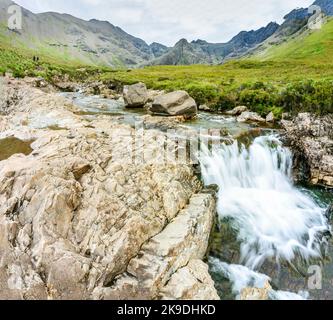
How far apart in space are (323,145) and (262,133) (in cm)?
482

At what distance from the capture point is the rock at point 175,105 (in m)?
30.3

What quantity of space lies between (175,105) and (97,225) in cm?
2105

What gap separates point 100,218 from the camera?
11.5m

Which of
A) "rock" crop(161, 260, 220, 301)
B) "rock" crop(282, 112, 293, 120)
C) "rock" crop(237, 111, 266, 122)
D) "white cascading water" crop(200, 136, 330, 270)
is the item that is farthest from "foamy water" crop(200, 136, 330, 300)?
"rock" crop(282, 112, 293, 120)

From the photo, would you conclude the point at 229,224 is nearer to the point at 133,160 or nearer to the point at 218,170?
the point at 218,170

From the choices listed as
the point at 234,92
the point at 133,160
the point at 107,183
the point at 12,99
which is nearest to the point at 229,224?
A: the point at 133,160

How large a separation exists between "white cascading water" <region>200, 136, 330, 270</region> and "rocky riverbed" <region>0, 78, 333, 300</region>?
2.09m

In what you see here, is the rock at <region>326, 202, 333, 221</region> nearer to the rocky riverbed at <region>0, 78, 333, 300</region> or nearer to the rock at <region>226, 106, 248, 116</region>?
the rocky riverbed at <region>0, 78, 333, 300</region>

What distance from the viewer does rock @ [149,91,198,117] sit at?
3034 centimetres

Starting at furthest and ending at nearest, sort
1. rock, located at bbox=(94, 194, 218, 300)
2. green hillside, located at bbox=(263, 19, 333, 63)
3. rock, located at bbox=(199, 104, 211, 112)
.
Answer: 1. green hillside, located at bbox=(263, 19, 333, 63)
2. rock, located at bbox=(199, 104, 211, 112)
3. rock, located at bbox=(94, 194, 218, 300)

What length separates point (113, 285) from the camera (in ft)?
33.6

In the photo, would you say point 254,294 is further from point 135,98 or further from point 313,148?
point 135,98

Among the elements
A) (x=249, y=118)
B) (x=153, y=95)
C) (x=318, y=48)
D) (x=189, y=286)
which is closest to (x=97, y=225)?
(x=189, y=286)

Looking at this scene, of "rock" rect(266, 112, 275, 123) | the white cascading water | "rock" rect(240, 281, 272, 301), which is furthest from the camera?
"rock" rect(266, 112, 275, 123)
